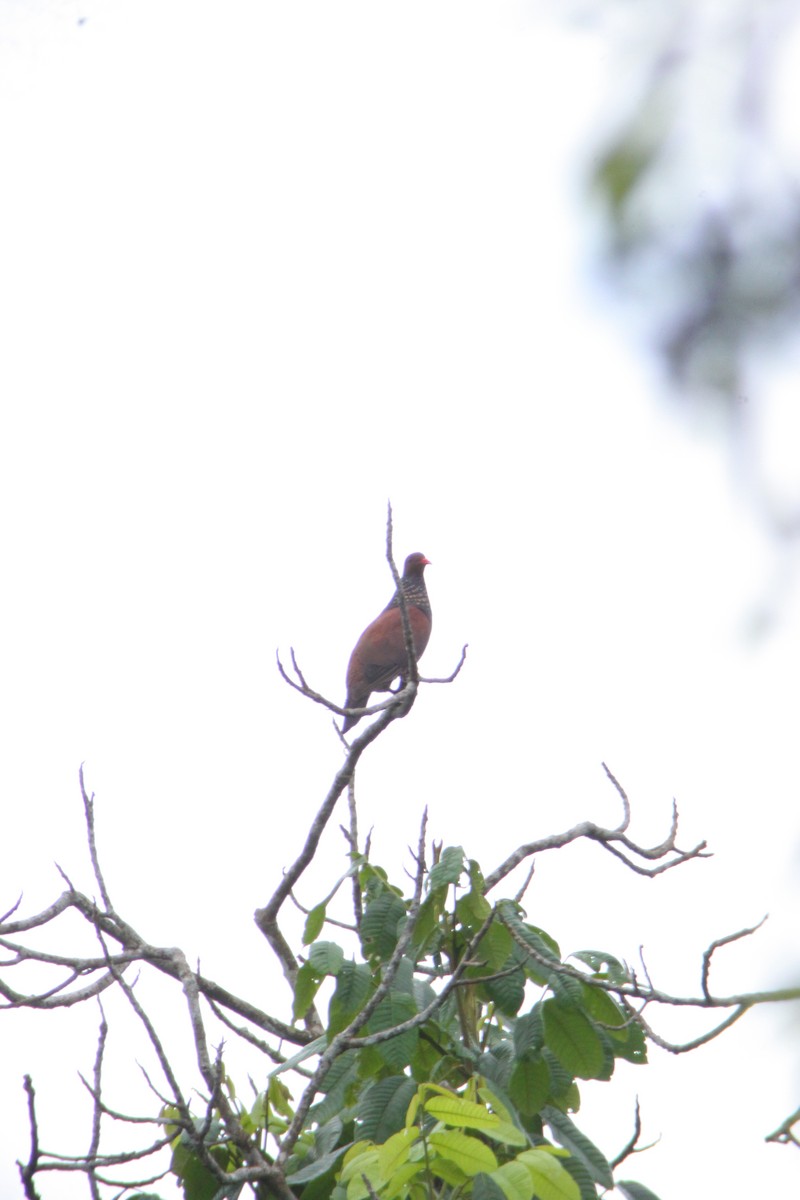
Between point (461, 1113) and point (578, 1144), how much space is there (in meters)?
0.46

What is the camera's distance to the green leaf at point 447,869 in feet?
7.21

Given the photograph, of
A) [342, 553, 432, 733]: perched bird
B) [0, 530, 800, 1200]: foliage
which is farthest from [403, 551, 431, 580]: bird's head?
[0, 530, 800, 1200]: foliage

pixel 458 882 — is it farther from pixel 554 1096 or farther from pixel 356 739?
pixel 356 739

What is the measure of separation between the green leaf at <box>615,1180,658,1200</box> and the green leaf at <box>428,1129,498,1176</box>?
503 mm

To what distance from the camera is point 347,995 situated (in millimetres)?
2250

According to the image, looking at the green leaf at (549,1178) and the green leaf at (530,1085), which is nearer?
the green leaf at (549,1178)

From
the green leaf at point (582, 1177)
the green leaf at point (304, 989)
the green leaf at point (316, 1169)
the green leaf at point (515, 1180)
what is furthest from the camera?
the green leaf at point (304, 989)

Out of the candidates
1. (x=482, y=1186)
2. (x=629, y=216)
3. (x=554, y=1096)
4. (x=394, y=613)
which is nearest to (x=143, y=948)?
(x=554, y=1096)

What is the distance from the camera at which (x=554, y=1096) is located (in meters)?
2.20

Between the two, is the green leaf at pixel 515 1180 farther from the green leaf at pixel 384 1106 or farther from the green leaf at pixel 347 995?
the green leaf at pixel 347 995

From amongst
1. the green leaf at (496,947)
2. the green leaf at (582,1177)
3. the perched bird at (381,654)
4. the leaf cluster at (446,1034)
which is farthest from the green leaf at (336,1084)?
the perched bird at (381,654)

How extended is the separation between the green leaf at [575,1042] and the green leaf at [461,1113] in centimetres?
32

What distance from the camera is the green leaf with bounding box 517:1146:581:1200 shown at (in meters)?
1.77

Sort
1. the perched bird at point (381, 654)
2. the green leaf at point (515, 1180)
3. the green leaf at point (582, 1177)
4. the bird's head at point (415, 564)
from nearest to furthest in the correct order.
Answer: the green leaf at point (515, 1180), the green leaf at point (582, 1177), the perched bird at point (381, 654), the bird's head at point (415, 564)
